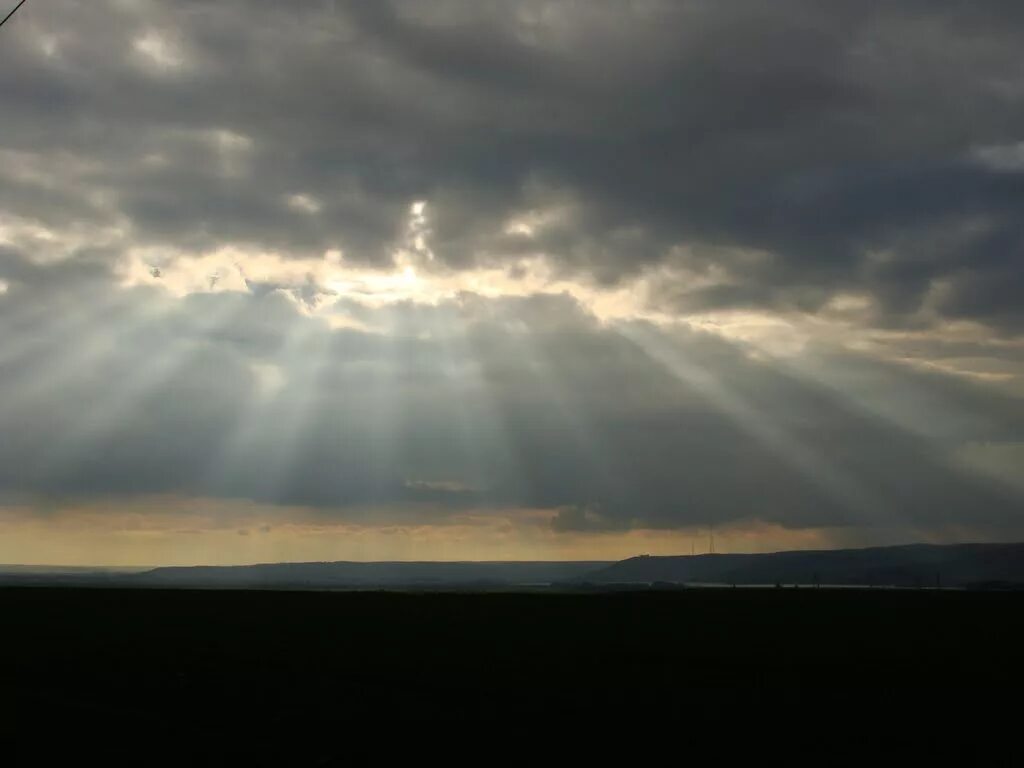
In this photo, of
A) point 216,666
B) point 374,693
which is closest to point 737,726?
A: point 374,693

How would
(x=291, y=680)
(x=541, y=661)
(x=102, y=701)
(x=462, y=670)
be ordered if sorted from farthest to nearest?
1. (x=541, y=661)
2. (x=462, y=670)
3. (x=291, y=680)
4. (x=102, y=701)

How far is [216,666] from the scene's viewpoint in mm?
42875

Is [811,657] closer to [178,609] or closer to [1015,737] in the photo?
[1015,737]

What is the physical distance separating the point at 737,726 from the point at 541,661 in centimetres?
1688

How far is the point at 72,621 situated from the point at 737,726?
5488 cm

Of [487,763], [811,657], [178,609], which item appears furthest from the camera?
[178,609]

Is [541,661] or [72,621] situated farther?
[72,621]

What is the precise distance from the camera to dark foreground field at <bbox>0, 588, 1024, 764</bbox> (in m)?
29.9

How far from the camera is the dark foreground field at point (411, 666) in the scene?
29.9 m

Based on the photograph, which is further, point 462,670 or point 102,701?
point 462,670

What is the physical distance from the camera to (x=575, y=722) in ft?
95.5

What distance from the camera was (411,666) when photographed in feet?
142

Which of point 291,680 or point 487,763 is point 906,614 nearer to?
point 291,680

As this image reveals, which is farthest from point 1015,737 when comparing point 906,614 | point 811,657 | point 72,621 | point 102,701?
point 906,614
